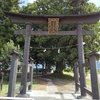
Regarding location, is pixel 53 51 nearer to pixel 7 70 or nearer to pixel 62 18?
pixel 7 70

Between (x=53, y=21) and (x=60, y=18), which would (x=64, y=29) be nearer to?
(x=60, y=18)

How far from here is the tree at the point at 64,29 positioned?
11.8 m

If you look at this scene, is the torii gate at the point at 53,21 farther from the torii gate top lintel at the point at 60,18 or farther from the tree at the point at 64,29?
the tree at the point at 64,29

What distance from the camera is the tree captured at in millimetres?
11766

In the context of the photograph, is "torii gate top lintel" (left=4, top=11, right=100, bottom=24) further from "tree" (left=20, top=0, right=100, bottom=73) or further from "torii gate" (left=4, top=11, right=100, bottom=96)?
"tree" (left=20, top=0, right=100, bottom=73)

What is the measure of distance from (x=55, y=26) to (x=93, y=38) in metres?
7.59

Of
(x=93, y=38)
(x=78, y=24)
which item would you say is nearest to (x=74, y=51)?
(x=93, y=38)

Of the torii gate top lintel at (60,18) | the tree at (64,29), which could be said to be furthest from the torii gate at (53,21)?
the tree at (64,29)

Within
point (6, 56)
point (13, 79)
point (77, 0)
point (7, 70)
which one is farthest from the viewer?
point (77, 0)

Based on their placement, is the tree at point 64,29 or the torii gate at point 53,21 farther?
the tree at point 64,29

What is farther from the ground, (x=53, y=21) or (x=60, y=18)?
(x=60, y=18)

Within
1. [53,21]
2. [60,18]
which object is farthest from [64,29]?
[53,21]

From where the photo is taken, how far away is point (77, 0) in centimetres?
1336

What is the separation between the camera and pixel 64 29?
40.3 feet
